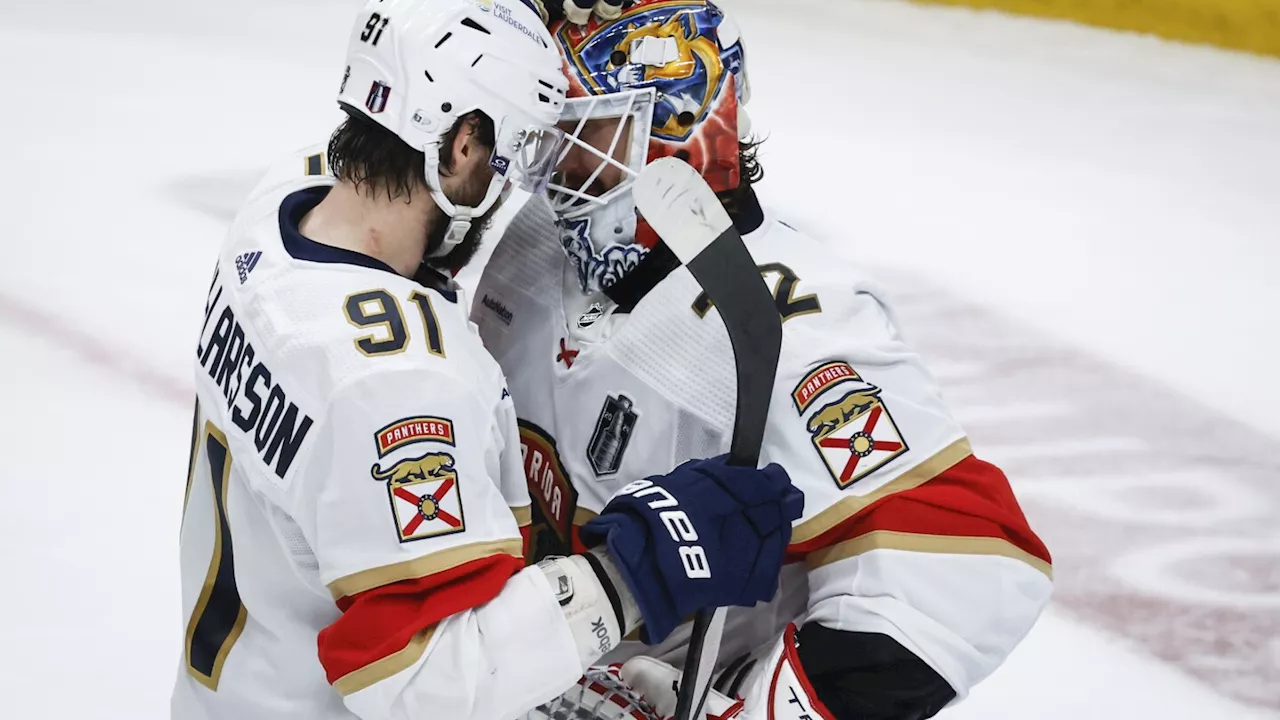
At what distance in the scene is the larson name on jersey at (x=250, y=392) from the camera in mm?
1381

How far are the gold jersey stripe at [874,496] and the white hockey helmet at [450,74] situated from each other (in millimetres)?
504

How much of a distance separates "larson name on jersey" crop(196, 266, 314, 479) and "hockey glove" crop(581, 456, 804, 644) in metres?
0.31

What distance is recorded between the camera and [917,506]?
4.82ft

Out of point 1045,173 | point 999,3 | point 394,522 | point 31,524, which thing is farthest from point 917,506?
point 999,3

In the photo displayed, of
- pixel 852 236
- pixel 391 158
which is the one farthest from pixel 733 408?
pixel 852 236

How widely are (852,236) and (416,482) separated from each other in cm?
295

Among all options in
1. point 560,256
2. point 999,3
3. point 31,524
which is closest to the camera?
point 560,256

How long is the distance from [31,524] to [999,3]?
13.8 feet

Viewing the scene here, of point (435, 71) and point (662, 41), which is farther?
point (662, 41)

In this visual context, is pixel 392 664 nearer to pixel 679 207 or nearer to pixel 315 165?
pixel 679 207

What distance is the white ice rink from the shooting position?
2570mm

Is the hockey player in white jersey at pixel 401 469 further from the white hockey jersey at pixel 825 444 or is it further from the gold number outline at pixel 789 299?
the gold number outline at pixel 789 299

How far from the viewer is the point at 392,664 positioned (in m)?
1.30

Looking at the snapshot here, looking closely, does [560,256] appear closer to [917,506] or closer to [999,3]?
[917,506]
